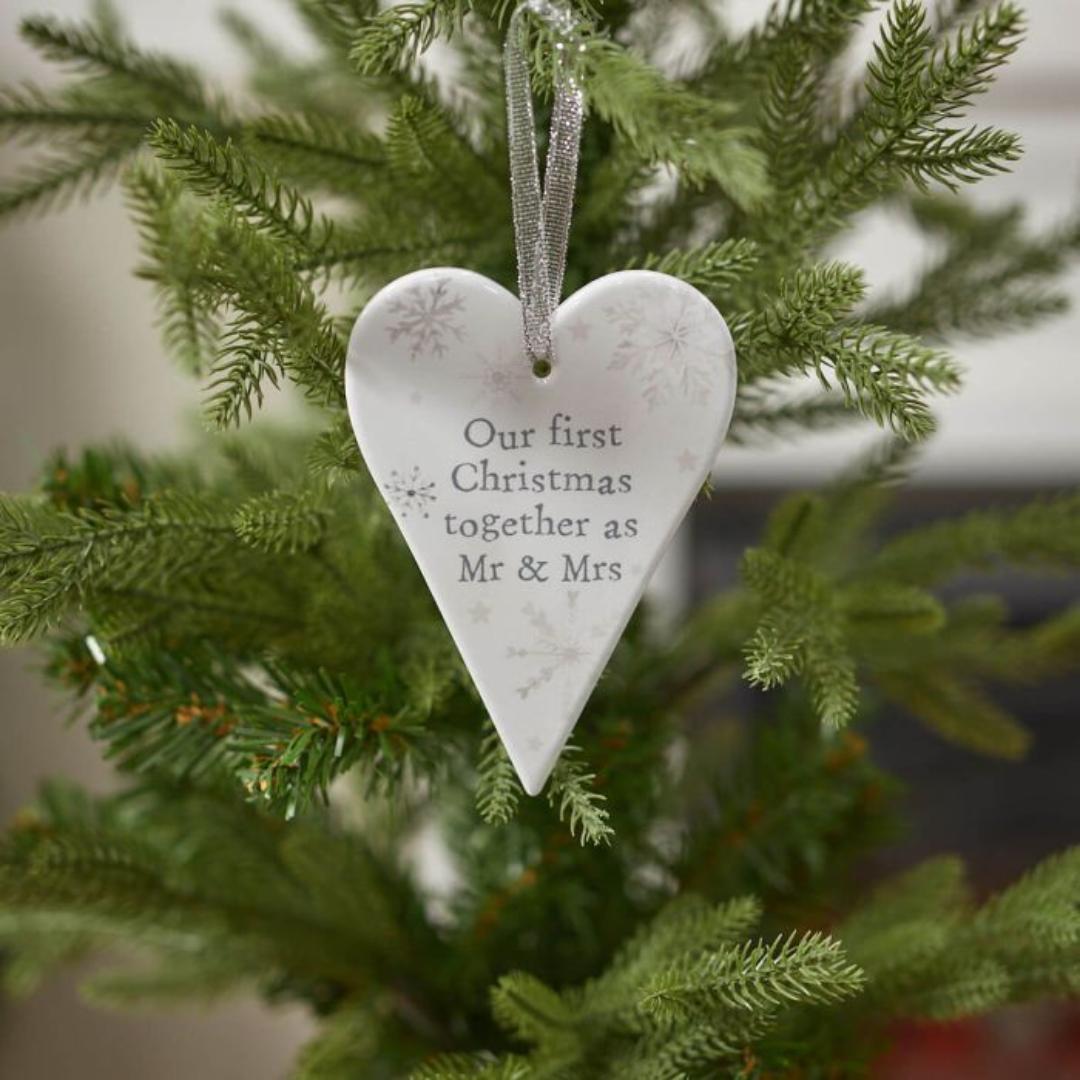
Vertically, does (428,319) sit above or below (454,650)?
above

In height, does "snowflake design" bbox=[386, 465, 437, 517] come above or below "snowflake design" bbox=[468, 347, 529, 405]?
below

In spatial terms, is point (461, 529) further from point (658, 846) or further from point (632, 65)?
point (658, 846)

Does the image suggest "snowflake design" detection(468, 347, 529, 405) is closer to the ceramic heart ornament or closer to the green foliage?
the ceramic heart ornament

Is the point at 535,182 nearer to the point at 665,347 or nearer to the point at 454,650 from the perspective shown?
the point at 665,347

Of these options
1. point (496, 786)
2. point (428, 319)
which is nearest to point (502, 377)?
point (428, 319)

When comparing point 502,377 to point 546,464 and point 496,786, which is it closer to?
point 546,464

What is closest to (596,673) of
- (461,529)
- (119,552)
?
(461,529)

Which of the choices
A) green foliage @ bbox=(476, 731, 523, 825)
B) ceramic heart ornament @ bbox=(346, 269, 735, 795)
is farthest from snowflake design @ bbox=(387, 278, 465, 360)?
green foliage @ bbox=(476, 731, 523, 825)
